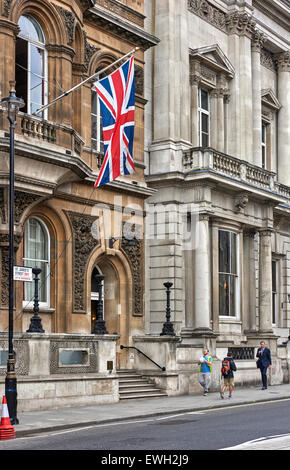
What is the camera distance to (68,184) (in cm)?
2792

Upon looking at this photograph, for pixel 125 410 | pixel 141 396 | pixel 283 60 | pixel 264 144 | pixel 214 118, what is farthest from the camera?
pixel 283 60

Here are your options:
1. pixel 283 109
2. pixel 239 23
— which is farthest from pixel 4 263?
pixel 283 109

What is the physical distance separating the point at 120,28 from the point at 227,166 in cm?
686

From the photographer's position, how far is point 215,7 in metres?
37.2

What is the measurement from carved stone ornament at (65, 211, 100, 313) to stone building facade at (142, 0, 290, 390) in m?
3.93

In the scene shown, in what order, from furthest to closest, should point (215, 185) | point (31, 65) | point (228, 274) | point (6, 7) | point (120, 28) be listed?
point (228, 274) < point (215, 185) < point (120, 28) < point (31, 65) < point (6, 7)

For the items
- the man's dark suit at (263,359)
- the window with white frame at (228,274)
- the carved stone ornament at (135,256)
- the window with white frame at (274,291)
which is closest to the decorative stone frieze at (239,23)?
the window with white frame at (228,274)

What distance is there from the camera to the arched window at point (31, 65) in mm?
25594

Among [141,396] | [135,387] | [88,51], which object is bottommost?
[141,396]

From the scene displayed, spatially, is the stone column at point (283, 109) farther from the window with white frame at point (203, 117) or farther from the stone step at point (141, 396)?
the stone step at point (141, 396)

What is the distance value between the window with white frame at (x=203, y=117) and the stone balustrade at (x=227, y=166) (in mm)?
2265

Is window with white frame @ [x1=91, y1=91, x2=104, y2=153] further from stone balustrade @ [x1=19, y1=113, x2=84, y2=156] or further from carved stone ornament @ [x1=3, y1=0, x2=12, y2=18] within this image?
carved stone ornament @ [x1=3, y1=0, x2=12, y2=18]

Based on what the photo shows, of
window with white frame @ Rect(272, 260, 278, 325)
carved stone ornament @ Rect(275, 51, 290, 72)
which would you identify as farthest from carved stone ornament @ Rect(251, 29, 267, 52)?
window with white frame @ Rect(272, 260, 278, 325)

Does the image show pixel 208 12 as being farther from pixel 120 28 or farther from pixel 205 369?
pixel 205 369
